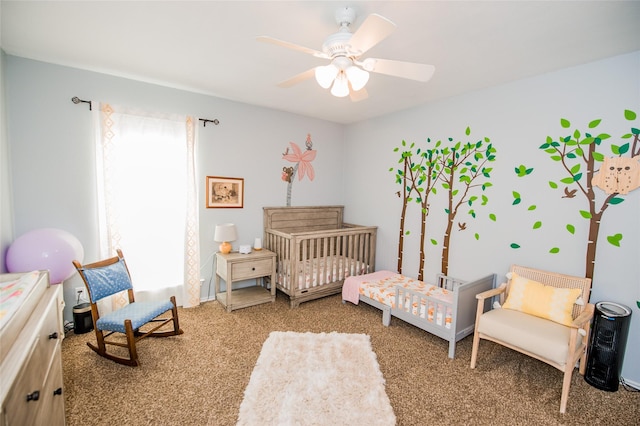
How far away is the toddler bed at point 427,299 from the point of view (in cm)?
259

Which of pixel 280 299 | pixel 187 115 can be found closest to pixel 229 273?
pixel 280 299

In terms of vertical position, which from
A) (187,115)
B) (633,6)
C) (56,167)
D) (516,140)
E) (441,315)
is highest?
(633,6)

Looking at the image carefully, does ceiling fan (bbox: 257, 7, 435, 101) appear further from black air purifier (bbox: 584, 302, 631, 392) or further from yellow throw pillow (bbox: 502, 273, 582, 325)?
black air purifier (bbox: 584, 302, 631, 392)

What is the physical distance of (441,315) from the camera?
106 inches

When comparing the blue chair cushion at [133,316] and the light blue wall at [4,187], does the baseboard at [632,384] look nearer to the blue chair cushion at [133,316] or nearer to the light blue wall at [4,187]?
the blue chair cushion at [133,316]

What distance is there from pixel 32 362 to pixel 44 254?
5.37 feet

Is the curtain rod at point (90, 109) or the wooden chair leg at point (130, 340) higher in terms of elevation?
the curtain rod at point (90, 109)

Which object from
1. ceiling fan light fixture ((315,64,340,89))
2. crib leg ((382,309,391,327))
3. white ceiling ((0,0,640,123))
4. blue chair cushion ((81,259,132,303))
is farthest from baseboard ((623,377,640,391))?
blue chair cushion ((81,259,132,303))

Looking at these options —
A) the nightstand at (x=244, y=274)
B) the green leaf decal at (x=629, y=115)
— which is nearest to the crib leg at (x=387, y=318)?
the nightstand at (x=244, y=274)

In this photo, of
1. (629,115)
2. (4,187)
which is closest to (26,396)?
(4,187)

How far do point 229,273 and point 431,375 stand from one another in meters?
2.27

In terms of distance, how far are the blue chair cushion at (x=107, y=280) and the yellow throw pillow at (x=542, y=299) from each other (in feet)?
11.4

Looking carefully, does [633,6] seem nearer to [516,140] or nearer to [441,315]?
[516,140]

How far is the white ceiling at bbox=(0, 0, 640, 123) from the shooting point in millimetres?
1718
